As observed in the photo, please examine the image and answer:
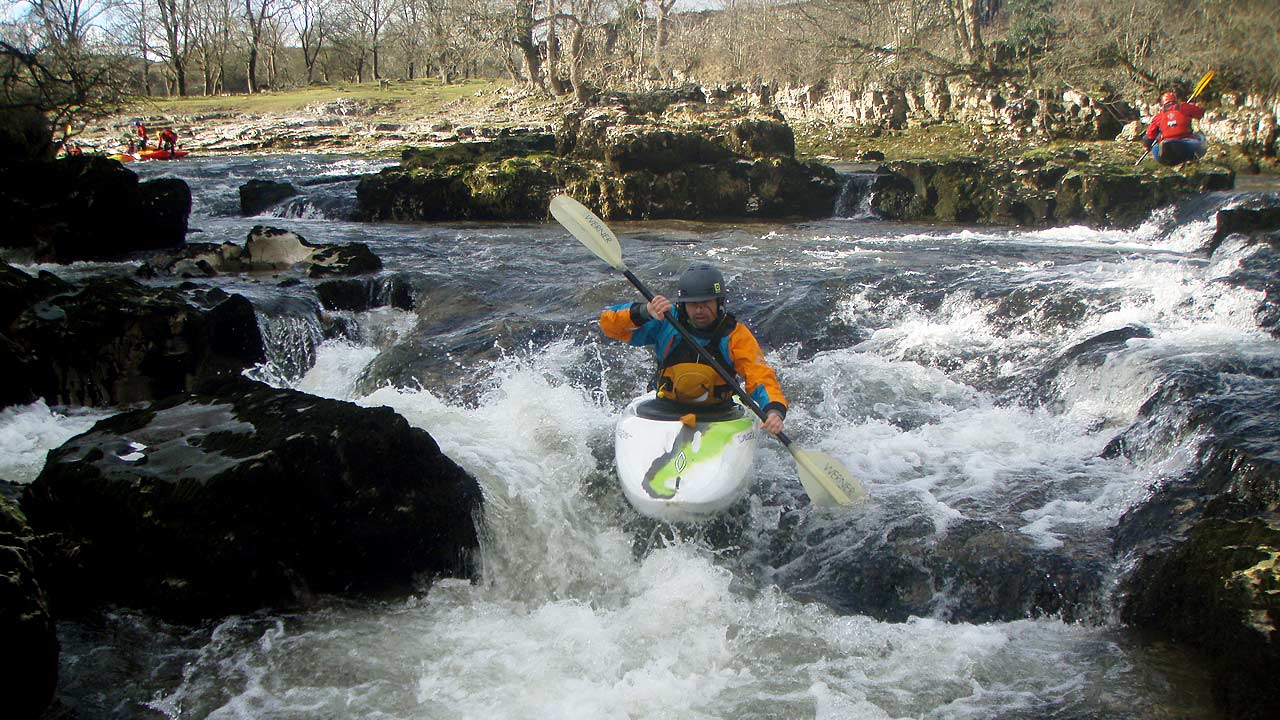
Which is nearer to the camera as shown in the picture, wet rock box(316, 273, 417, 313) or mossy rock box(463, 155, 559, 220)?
wet rock box(316, 273, 417, 313)

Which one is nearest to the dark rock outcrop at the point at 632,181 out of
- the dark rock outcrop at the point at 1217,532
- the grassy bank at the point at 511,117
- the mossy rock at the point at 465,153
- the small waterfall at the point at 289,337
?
the mossy rock at the point at 465,153

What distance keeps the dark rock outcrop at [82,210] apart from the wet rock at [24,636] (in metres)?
7.49

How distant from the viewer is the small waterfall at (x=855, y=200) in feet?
47.9

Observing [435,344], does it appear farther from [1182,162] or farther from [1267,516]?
[1182,162]

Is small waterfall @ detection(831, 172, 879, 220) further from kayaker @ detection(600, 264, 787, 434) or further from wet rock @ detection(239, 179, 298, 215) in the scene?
kayaker @ detection(600, 264, 787, 434)

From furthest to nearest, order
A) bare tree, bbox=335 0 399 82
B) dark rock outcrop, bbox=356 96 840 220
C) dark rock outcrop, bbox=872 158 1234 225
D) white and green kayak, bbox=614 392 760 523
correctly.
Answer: bare tree, bbox=335 0 399 82 < dark rock outcrop, bbox=356 96 840 220 < dark rock outcrop, bbox=872 158 1234 225 < white and green kayak, bbox=614 392 760 523

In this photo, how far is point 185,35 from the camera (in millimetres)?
43156

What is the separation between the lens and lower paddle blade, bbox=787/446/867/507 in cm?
472

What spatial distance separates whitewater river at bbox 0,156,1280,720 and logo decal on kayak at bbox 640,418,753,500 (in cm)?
30

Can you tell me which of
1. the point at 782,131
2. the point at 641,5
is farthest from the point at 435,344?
the point at 641,5

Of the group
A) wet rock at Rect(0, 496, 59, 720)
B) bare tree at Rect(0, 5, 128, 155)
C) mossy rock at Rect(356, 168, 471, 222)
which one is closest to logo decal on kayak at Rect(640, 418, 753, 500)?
wet rock at Rect(0, 496, 59, 720)

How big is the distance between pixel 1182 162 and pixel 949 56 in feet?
43.3

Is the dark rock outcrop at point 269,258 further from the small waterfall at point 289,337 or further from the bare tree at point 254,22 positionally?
the bare tree at point 254,22

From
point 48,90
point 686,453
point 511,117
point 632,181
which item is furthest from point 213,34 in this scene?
point 686,453
